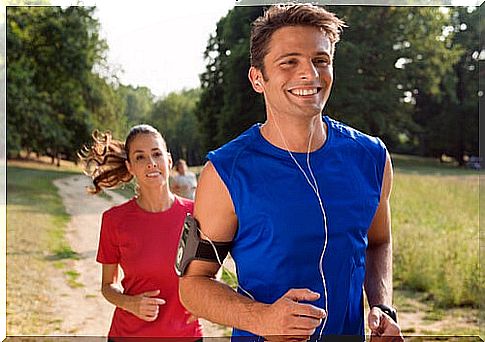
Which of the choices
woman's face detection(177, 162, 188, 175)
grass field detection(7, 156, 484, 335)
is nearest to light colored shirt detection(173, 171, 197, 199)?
woman's face detection(177, 162, 188, 175)

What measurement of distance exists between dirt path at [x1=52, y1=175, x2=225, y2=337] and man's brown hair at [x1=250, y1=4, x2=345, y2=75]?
2.95 m

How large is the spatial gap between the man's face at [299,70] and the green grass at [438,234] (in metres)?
3.18

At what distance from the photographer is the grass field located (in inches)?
167

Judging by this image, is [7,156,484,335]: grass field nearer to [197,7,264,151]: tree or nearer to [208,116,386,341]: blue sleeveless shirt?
[197,7,264,151]: tree

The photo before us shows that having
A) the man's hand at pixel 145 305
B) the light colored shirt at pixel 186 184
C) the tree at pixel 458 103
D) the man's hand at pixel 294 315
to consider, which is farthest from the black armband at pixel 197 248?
the tree at pixel 458 103

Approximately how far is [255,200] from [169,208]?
3.58 feet

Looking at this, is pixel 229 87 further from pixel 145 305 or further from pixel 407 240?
pixel 145 305

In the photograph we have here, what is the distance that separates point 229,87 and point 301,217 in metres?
3.25

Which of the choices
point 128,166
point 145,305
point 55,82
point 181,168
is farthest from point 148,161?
point 55,82

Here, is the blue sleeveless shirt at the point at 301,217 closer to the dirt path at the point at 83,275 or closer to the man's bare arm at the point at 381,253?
the man's bare arm at the point at 381,253

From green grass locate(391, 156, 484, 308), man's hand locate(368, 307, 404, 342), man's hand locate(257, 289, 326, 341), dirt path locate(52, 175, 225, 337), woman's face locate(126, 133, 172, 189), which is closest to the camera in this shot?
man's hand locate(257, 289, 326, 341)

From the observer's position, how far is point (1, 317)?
4.03m

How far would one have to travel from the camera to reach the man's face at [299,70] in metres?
1.23

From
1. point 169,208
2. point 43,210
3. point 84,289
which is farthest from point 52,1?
point 169,208
